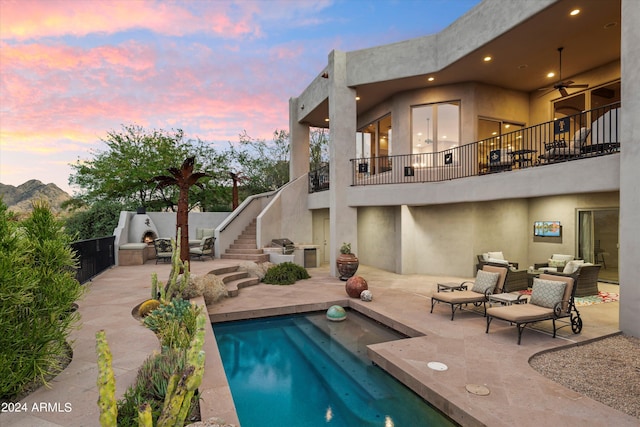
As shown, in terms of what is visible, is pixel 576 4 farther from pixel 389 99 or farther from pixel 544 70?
pixel 389 99

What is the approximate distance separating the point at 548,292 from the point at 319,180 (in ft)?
35.6

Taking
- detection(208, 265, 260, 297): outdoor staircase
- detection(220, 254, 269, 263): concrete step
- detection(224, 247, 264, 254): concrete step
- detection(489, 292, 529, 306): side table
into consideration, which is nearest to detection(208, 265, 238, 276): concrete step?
detection(208, 265, 260, 297): outdoor staircase

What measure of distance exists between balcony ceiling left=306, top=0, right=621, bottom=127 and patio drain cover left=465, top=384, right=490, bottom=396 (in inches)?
339

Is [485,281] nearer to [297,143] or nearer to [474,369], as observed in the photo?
[474,369]

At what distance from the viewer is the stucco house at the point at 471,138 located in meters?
9.16

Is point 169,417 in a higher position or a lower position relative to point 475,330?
higher

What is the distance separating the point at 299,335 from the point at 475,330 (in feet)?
12.0

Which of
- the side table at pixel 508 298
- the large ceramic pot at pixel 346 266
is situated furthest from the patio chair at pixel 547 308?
the large ceramic pot at pixel 346 266

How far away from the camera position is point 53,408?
317cm

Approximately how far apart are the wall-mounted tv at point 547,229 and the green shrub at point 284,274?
8884mm

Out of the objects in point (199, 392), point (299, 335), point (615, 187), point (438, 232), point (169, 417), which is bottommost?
point (299, 335)

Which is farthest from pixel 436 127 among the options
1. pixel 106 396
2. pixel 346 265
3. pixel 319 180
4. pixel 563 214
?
pixel 106 396

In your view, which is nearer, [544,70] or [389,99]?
[544,70]

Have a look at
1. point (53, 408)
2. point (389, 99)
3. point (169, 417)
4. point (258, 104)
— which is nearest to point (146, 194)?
point (258, 104)
